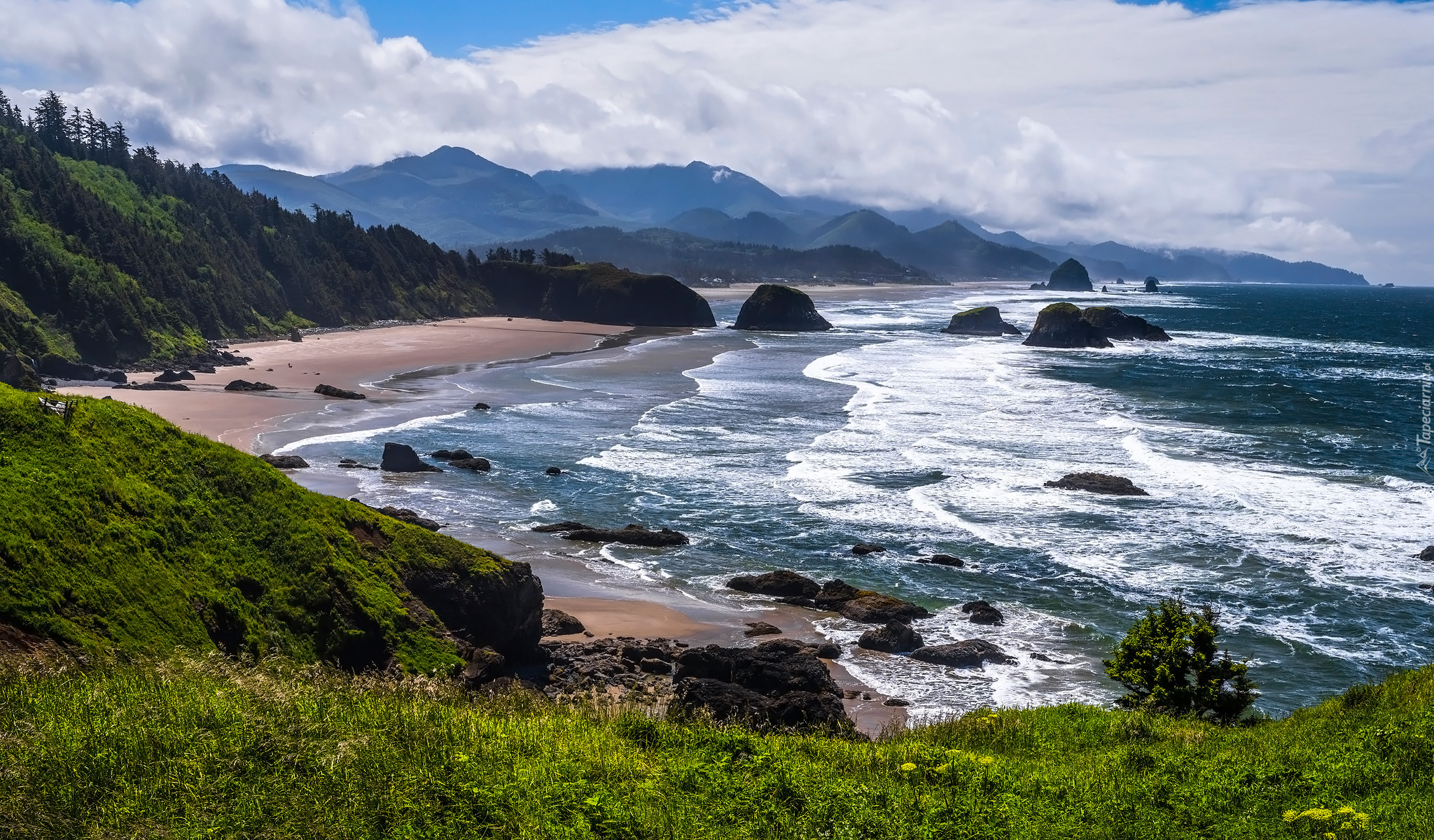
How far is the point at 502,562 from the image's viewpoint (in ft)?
67.6

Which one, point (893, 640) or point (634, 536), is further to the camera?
point (634, 536)

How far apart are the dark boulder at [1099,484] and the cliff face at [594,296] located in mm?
97268

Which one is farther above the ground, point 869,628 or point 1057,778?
point 1057,778

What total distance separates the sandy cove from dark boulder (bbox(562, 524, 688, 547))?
12.0 meters

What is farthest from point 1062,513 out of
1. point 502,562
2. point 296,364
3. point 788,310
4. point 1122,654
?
point 788,310

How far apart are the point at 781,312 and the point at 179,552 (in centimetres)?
11678

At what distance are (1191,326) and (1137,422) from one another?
102 metres

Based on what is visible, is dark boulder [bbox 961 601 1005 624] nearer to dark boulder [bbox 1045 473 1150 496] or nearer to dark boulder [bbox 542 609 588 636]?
dark boulder [bbox 542 609 588 636]

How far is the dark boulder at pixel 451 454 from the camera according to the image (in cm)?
4431

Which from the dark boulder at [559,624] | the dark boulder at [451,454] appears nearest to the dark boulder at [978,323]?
the dark boulder at [451,454]

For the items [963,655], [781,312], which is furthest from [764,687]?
[781,312]

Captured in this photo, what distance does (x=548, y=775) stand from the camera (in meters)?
9.18

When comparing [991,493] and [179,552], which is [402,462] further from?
[179,552]

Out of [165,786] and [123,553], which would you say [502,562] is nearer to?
[123,553]
